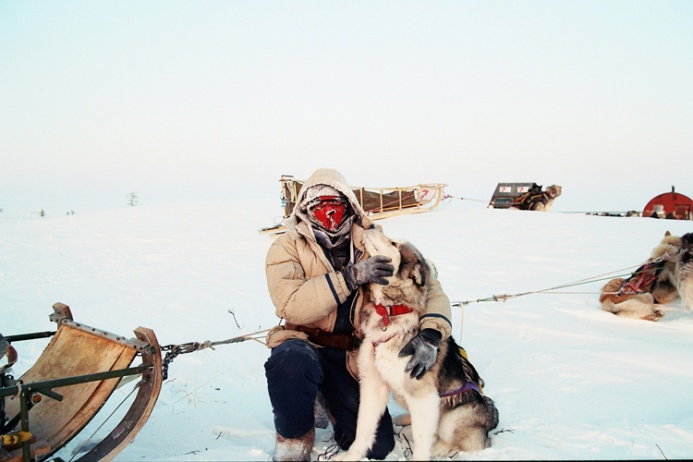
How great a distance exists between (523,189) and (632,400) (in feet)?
50.2

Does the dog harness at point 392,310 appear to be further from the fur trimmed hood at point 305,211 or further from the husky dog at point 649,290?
the husky dog at point 649,290

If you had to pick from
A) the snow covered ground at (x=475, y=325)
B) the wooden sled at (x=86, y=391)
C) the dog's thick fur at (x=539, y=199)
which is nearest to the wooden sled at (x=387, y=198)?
the snow covered ground at (x=475, y=325)

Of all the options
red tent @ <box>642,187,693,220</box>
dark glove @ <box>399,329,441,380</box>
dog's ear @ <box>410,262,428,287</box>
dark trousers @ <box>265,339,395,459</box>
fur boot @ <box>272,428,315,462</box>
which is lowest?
red tent @ <box>642,187,693,220</box>

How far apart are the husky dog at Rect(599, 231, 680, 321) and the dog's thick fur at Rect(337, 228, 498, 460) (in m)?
3.25

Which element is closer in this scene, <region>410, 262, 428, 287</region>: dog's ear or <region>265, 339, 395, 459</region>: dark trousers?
<region>265, 339, 395, 459</region>: dark trousers

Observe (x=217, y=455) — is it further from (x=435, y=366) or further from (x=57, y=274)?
(x=57, y=274)

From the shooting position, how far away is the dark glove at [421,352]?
224 centimetres

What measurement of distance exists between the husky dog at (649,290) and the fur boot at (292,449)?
13.3ft

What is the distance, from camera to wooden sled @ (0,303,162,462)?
2150 millimetres

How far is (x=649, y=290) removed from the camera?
5.00 metres

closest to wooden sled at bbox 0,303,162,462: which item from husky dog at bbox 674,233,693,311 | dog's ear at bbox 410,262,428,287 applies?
dog's ear at bbox 410,262,428,287

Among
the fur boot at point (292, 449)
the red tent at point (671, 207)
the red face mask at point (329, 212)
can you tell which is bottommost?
the red tent at point (671, 207)

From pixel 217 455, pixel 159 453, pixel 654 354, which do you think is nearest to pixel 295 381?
pixel 217 455

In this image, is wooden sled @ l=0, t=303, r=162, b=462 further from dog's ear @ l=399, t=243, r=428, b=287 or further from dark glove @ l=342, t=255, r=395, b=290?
dog's ear @ l=399, t=243, r=428, b=287
